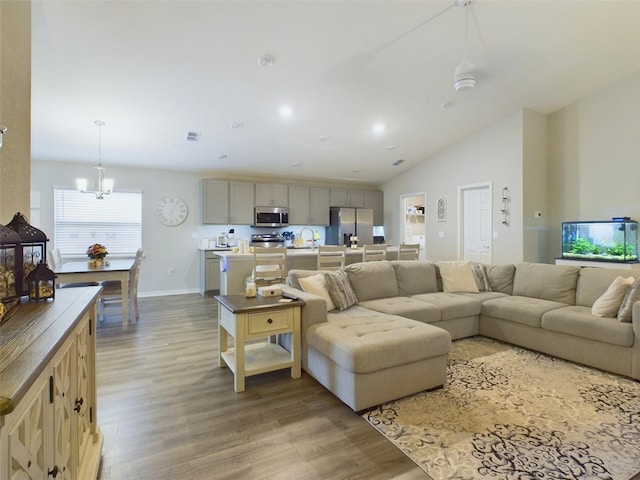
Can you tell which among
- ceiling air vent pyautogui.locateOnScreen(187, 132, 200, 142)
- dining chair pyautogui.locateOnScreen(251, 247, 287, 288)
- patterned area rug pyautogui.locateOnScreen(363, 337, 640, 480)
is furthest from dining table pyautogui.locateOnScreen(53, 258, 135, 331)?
patterned area rug pyautogui.locateOnScreen(363, 337, 640, 480)

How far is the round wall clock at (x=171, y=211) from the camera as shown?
21.2 feet

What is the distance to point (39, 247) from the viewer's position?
1.77m

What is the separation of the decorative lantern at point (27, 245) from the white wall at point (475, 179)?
5940mm

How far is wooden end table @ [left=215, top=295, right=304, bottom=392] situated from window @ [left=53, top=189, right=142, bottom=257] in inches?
167

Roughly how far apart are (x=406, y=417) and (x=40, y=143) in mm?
6008

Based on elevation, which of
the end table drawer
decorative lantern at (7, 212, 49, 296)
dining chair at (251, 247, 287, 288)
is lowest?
the end table drawer

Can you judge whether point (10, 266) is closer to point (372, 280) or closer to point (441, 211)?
point (372, 280)

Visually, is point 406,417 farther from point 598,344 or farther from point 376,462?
point 598,344

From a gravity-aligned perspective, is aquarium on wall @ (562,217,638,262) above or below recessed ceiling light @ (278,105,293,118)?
below

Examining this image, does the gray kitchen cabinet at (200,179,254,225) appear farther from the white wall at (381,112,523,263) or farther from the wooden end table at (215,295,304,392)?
the wooden end table at (215,295,304,392)

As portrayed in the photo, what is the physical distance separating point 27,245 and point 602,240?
21.2ft

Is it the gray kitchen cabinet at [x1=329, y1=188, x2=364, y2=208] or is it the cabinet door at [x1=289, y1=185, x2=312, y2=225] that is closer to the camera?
the cabinet door at [x1=289, y1=185, x2=312, y2=225]

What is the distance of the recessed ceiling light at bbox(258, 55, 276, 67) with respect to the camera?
3.54 meters

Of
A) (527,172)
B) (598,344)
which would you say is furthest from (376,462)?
(527,172)
